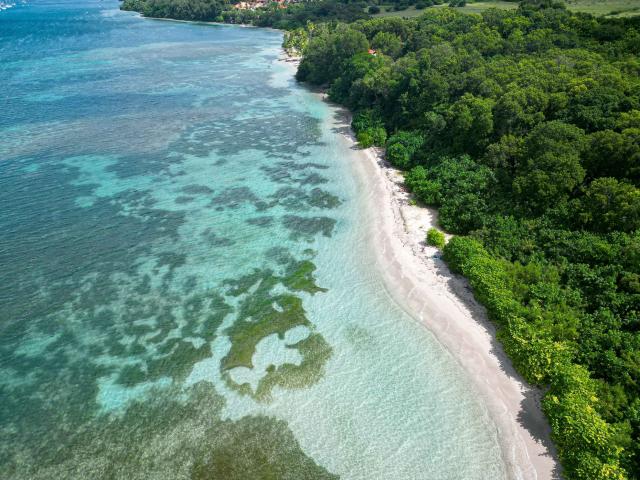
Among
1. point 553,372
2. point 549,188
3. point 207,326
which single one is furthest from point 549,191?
point 207,326

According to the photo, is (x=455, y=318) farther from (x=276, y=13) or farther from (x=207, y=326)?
(x=276, y=13)

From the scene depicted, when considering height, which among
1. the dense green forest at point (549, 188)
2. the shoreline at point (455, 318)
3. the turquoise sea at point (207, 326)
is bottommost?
the turquoise sea at point (207, 326)

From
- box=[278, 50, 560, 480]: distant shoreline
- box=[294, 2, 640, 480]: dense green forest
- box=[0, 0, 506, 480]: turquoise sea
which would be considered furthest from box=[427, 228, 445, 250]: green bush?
box=[0, 0, 506, 480]: turquoise sea

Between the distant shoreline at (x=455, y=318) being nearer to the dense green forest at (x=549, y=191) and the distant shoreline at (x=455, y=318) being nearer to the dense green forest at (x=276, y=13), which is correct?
the dense green forest at (x=549, y=191)

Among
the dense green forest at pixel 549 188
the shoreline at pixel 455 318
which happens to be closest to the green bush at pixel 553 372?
the dense green forest at pixel 549 188

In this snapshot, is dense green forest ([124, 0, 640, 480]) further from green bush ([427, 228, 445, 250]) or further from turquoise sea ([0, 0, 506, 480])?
turquoise sea ([0, 0, 506, 480])
